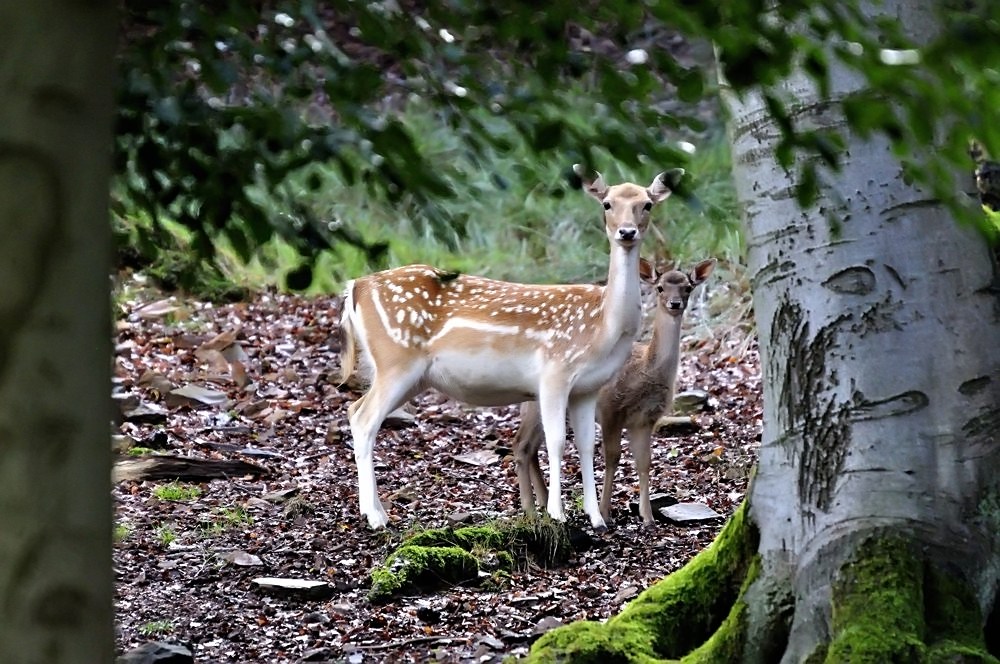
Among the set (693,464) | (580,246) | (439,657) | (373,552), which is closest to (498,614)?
(439,657)

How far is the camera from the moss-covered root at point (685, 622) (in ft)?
12.8

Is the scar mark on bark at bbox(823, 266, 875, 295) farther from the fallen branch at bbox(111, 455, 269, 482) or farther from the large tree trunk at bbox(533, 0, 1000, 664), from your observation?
the fallen branch at bbox(111, 455, 269, 482)

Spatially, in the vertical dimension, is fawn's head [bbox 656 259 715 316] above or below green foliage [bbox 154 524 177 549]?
above

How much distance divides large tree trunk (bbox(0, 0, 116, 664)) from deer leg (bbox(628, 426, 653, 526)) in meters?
4.76

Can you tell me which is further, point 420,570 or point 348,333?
point 348,333

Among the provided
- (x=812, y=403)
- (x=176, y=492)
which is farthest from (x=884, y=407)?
(x=176, y=492)

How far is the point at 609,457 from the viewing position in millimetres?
6629

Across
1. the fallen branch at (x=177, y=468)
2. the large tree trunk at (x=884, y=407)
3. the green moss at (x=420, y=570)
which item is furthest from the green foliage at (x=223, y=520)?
the large tree trunk at (x=884, y=407)

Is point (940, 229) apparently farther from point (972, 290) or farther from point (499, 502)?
point (499, 502)

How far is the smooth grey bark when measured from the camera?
3.53 meters

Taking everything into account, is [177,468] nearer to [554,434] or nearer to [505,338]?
[505,338]

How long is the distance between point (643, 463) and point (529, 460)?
21.8 inches

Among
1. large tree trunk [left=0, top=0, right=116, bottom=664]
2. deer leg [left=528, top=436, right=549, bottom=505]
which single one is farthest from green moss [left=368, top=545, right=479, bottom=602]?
large tree trunk [left=0, top=0, right=116, bottom=664]

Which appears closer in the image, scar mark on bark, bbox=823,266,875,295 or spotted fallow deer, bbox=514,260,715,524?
scar mark on bark, bbox=823,266,875,295
